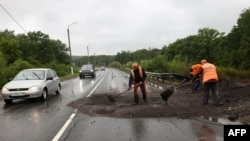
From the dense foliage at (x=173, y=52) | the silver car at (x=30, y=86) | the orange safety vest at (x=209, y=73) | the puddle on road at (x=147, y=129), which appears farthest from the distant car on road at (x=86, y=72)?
the puddle on road at (x=147, y=129)

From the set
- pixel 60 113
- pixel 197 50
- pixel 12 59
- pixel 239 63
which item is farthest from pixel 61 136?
pixel 197 50

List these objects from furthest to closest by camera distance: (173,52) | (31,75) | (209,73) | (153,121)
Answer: (173,52), (31,75), (209,73), (153,121)

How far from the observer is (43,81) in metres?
16.4

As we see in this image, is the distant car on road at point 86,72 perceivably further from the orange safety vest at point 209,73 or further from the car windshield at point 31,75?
the orange safety vest at point 209,73

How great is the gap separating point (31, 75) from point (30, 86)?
1.91m

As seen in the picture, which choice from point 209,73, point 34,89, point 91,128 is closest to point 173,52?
point 34,89

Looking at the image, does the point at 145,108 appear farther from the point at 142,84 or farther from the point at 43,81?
the point at 43,81

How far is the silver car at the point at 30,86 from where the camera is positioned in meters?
14.9

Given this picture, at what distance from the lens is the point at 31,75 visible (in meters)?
17.0

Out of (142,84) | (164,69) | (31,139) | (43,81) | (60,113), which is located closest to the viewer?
(31,139)

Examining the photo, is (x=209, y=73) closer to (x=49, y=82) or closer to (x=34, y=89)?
(x=34, y=89)

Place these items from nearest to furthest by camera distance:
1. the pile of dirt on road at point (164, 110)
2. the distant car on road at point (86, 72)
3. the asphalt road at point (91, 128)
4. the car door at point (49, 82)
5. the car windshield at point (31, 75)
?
the asphalt road at point (91, 128)
the pile of dirt on road at point (164, 110)
the car windshield at point (31, 75)
the car door at point (49, 82)
the distant car on road at point (86, 72)

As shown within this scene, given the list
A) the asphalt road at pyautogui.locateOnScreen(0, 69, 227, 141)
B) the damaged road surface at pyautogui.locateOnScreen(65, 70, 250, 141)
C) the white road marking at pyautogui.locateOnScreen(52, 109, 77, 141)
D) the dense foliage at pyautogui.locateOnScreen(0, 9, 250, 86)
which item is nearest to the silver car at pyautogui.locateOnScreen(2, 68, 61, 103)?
the damaged road surface at pyautogui.locateOnScreen(65, 70, 250, 141)

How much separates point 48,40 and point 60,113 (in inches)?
2979
